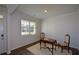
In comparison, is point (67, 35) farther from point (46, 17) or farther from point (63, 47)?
point (46, 17)

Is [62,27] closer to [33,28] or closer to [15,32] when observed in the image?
[33,28]

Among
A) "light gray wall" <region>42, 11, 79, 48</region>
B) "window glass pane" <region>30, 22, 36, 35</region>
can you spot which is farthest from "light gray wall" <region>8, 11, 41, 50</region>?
"light gray wall" <region>42, 11, 79, 48</region>

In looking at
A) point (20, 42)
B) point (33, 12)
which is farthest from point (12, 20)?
point (33, 12)

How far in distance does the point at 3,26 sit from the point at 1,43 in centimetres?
56

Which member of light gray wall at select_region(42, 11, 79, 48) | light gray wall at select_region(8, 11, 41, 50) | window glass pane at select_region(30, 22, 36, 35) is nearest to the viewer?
light gray wall at select_region(42, 11, 79, 48)

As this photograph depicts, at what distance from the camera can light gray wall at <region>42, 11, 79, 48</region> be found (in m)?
1.87

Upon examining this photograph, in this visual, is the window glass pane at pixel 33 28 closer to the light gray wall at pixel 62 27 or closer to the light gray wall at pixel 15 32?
the light gray wall at pixel 62 27

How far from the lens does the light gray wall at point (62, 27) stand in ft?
6.14

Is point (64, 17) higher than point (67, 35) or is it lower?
higher

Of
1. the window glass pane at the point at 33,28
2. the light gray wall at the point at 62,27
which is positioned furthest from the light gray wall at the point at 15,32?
the light gray wall at the point at 62,27

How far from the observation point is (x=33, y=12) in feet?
6.81

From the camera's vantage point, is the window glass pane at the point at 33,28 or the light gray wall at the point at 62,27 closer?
the light gray wall at the point at 62,27

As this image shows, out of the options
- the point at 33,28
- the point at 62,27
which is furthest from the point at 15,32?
the point at 62,27

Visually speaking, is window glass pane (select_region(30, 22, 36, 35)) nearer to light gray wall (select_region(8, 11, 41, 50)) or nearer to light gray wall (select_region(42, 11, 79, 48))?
light gray wall (select_region(42, 11, 79, 48))
